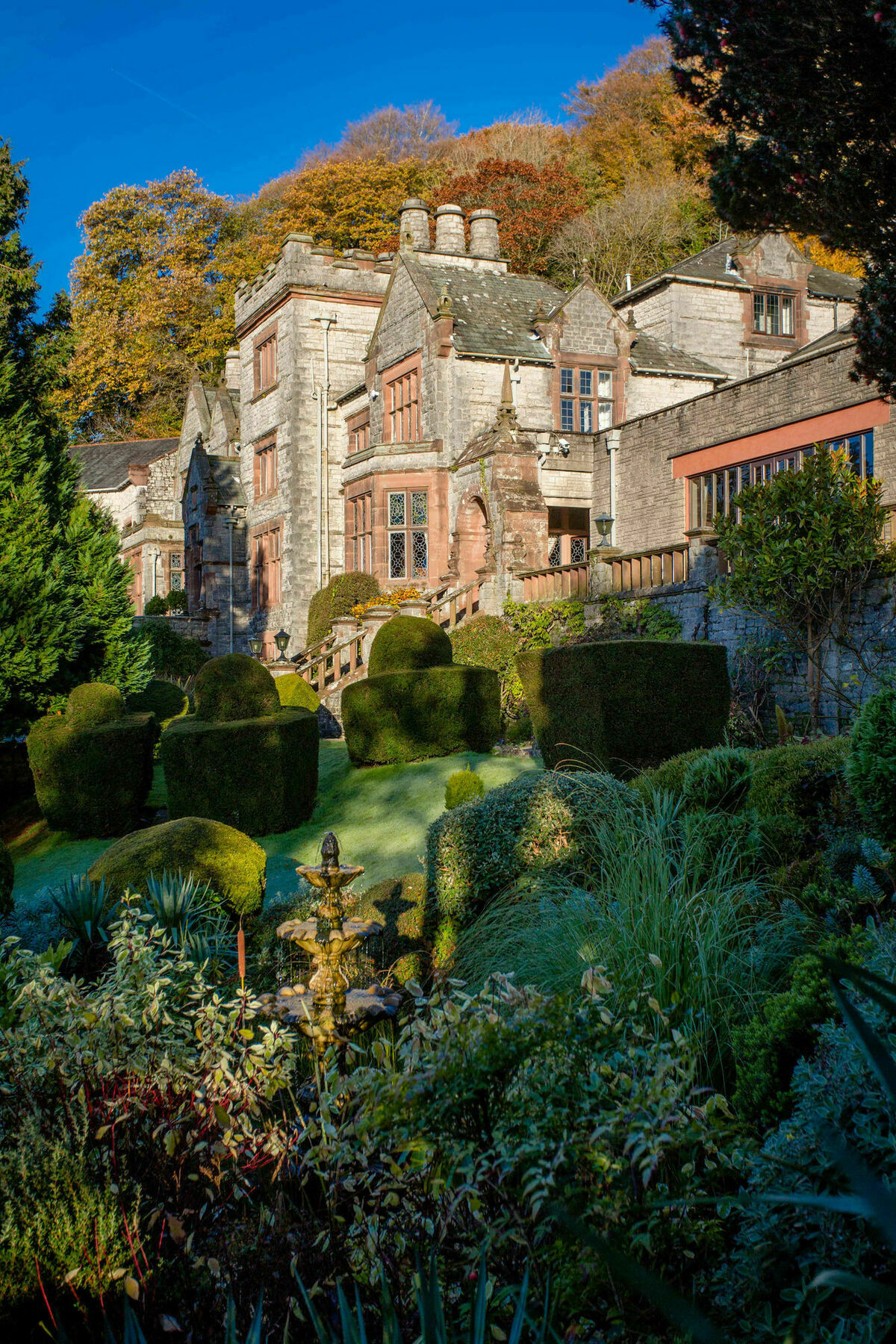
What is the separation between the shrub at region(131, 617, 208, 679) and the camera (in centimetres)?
3002

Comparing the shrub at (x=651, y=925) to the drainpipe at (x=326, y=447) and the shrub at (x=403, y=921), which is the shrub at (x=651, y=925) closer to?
the shrub at (x=403, y=921)

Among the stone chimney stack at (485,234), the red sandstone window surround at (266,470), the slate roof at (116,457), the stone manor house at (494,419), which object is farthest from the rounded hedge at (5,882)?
the slate roof at (116,457)

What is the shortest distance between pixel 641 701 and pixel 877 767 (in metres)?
5.79

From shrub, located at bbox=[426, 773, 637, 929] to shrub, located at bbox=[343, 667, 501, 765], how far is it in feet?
19.7

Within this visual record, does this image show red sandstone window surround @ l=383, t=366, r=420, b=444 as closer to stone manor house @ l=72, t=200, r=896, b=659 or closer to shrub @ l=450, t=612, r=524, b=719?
stone manor house @ l=72, t=200, r=896, b=659

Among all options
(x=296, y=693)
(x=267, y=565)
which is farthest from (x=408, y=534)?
(x=296, y=693)

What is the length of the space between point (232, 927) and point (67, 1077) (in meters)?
4.43

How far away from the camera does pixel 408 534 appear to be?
25.5 m

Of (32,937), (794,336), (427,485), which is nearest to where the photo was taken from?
(32,937)

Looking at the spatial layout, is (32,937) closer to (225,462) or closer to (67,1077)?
(67,1077)

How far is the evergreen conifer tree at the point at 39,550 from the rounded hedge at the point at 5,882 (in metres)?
5.07

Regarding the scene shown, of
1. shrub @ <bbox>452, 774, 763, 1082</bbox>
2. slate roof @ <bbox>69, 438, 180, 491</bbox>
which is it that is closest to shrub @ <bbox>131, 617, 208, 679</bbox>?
slate roof @ <bbox>69, 438, 180, 491</bbox>

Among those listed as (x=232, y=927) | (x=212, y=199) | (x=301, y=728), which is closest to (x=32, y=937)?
(x=232, y=927)

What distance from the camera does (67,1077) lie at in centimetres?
336
